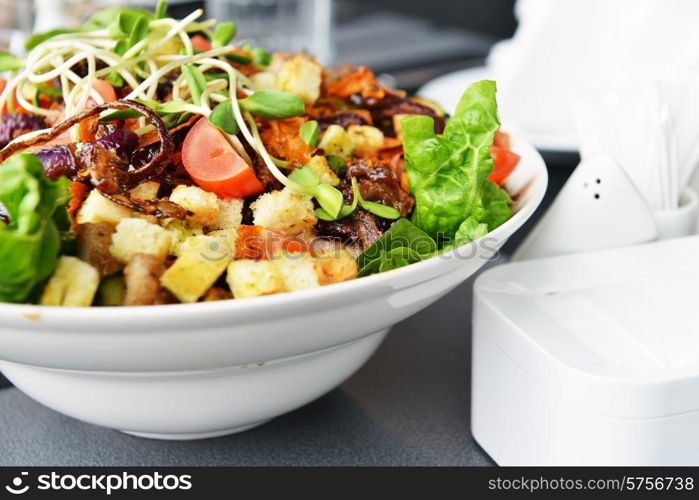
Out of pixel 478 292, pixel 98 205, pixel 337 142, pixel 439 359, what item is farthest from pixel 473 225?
pixel 98 205

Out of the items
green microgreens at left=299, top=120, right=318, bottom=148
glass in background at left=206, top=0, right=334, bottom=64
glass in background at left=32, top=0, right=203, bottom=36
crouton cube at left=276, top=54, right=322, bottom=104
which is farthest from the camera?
glass in background at left=206, top=0, right=334, bottom=64

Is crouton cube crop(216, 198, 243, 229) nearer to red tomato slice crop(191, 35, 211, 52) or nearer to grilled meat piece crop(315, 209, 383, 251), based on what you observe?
grilled meat piece crop(315, 209, 383, 251)

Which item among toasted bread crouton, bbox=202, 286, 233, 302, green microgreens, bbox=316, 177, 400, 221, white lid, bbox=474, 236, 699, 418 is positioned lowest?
white lid, bbox=474, 236, 699, 418

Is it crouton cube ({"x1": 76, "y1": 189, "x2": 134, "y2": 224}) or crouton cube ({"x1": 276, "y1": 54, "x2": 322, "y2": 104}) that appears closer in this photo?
crouton cube ({"x1": 76, "y1": 189, "x2": 134, "y2": 224})

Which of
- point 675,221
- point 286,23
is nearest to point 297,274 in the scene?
point 675,221

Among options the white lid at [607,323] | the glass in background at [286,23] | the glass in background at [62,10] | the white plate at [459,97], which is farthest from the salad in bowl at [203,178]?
the glass in background at [286,23]

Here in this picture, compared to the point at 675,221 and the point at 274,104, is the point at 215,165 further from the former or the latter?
the point at 675,221

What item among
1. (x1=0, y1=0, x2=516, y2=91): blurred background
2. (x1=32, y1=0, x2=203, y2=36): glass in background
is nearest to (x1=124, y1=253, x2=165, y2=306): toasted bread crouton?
(x1=32, y1=0, x2=203, y2=36): glass in background

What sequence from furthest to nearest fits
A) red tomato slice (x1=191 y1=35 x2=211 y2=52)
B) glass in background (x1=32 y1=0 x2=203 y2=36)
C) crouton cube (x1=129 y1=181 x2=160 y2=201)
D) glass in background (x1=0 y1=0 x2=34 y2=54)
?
glass in background (x1=0 y1=0 x2=34 y2=54), glass in background (x1=32 y1=0 x2=203 y2=36), red tomato slice (x1=191 y1=35 x2=211 y2=52), crouton cube (x1=129 y1=181 x2=160 y2=201)
